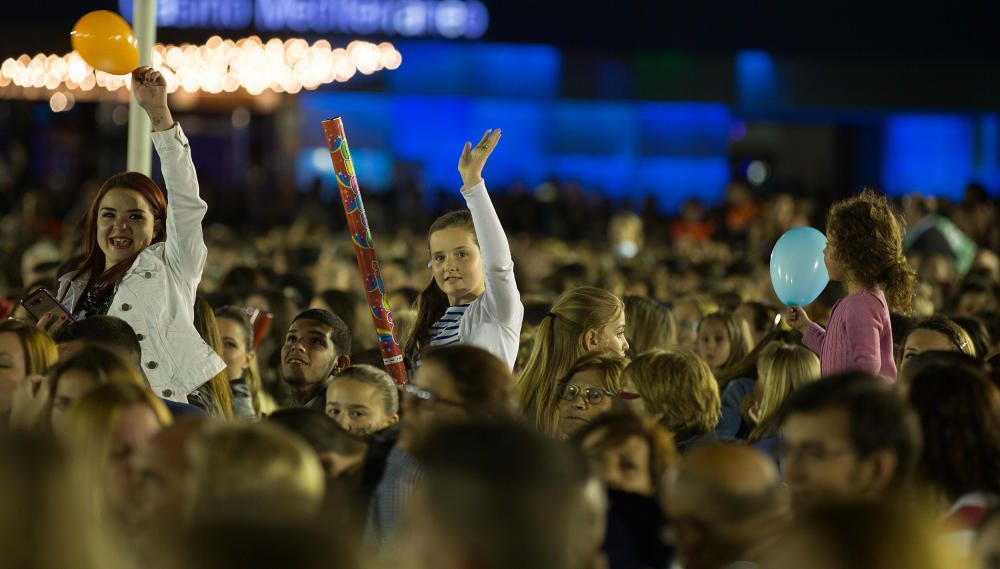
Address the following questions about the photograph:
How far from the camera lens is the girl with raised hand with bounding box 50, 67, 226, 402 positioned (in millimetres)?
5340

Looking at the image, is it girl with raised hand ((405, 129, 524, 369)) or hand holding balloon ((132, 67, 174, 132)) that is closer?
girl with raised hand ((405, 129, 524, 369))

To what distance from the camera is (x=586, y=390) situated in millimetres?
4969

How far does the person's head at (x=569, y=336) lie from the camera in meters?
5.43

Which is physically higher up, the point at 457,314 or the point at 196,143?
the point at 196,143

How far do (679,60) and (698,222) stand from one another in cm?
597

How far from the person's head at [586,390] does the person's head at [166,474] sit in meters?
1.90

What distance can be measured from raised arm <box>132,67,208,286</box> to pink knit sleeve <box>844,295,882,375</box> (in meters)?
2.34

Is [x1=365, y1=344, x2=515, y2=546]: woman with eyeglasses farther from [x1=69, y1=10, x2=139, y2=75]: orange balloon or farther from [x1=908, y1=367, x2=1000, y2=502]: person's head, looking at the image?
[x1=69, y1=10, x2=139, y2=75]: orange balloon

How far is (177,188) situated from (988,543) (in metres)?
3.41

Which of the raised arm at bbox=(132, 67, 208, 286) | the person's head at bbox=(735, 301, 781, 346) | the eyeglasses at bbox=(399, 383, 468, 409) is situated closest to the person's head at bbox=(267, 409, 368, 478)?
the eyeglasses at bbox=(399, 383, 468, 409)

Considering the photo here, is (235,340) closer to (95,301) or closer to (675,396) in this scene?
(95,301)

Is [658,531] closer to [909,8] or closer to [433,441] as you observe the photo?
[433,441]

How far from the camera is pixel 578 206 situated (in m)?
20.9

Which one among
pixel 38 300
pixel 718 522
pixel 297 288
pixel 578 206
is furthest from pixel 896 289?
pixel 578 206
